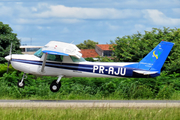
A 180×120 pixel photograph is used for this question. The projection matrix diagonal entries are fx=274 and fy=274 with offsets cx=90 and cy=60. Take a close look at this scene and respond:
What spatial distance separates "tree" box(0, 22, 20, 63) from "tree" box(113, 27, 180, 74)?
51.8ft

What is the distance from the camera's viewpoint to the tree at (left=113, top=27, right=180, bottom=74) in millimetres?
24416

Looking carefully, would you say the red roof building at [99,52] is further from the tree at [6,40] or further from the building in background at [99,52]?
the tree at [6,40]

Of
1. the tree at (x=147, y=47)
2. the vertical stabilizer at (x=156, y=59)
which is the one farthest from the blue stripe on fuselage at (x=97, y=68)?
the tree at (x=147, y=47)

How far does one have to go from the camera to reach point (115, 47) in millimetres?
29812

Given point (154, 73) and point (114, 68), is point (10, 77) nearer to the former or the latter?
point (114, 68)

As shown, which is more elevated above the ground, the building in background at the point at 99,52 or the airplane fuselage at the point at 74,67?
the building in background at the point at 99,52

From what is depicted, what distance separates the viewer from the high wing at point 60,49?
50.8 ft

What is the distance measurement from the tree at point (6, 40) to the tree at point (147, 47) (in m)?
15.8

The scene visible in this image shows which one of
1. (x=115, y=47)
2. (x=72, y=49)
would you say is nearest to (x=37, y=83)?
(x=72, y=49)

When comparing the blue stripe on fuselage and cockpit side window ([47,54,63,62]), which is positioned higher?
cockpit side window ([47,54,63,62])

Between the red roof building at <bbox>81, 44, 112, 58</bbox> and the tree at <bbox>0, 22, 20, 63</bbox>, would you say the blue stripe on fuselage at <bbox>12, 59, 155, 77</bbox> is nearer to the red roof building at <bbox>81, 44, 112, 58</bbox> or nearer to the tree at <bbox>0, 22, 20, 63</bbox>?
the tree at <bbox>0, 22, 20, 63</bbox>

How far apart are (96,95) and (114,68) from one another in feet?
11.6

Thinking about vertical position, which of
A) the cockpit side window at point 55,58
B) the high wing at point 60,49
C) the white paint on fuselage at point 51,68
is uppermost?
the high wing at point 60,49

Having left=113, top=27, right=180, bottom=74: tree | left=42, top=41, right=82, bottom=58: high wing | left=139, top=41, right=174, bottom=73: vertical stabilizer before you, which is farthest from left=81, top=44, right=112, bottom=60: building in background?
left=42, top=41, right=82, bottom=58: high wing
